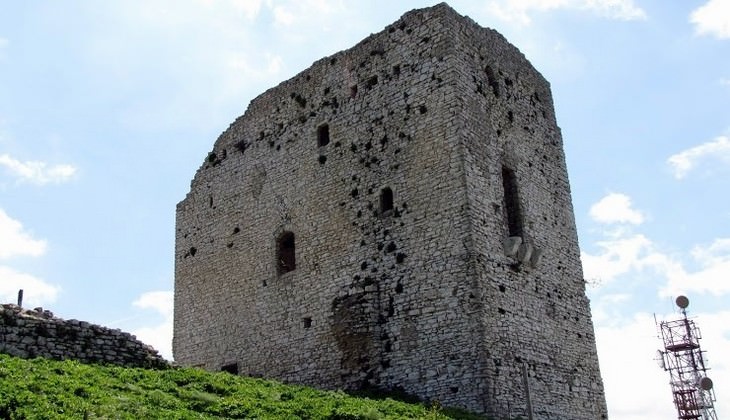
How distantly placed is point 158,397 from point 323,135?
10.1m

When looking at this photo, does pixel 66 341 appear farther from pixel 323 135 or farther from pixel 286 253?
pixel 323 135

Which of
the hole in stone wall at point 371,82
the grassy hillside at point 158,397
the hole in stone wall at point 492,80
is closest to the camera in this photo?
the grassy hillside at point 158,397

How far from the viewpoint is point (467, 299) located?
15617 mm

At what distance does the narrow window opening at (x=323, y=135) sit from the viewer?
19609 millimetres

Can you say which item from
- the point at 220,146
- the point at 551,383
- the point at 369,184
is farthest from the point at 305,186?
the point at 551,383

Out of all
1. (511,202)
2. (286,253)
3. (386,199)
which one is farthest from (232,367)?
(511,202)

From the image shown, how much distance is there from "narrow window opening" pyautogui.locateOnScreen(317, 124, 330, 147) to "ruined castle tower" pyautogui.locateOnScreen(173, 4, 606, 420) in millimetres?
35

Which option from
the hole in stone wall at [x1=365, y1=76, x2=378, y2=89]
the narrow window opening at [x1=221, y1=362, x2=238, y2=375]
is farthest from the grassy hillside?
the hole in stone wall at [x1=365, y1=76, x2=378, y2=89]

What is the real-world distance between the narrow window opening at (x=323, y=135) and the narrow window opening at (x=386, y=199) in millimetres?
2539

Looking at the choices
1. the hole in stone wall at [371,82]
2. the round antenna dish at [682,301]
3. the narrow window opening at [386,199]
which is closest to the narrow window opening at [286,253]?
the narrow window opening at [386,199]

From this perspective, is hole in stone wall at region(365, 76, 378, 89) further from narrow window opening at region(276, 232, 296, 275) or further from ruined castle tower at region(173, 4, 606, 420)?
narrow window opening at region(276, 232, 296, 275)

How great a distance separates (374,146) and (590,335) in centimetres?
668

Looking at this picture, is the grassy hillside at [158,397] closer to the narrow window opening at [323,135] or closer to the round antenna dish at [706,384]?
the narrow window opening at [323,135]

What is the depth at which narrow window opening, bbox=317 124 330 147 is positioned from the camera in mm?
19609
